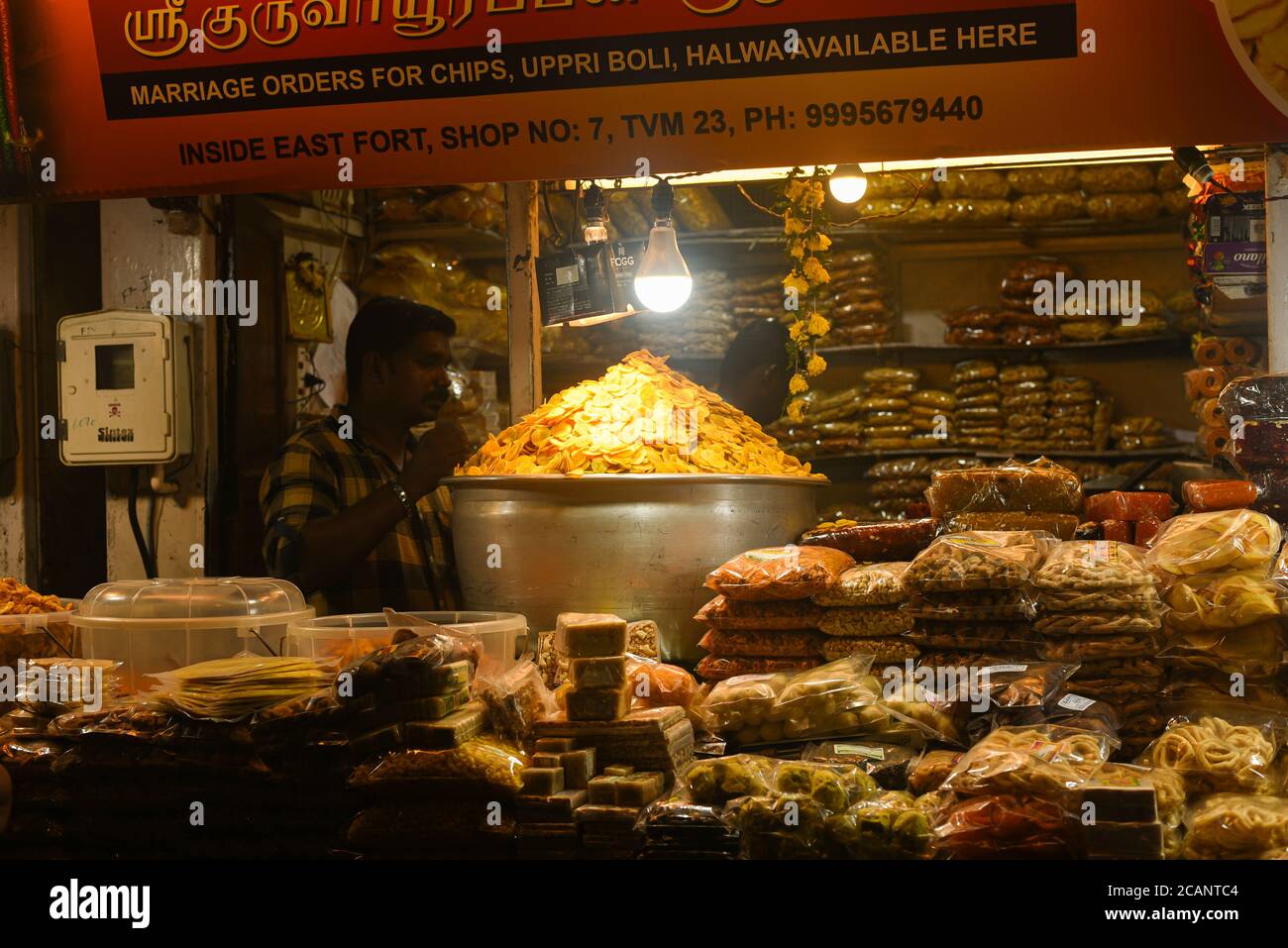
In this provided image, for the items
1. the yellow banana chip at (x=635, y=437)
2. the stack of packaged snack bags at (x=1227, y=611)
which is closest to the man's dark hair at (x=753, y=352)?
the yellow banana chip at (x=635, y=437)

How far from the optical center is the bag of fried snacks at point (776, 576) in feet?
6.95

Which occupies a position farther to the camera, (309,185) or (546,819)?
(309,185)

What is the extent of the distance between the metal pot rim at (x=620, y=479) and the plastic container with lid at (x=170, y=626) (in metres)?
0.48

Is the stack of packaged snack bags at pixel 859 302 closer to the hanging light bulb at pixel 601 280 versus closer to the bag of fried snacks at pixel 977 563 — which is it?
the hanging light bulb at pixel 601 280

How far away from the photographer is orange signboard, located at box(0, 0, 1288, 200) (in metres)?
2.02

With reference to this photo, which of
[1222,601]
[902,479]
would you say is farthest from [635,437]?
[902,479]

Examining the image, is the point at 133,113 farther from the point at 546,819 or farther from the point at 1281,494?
the point at 1281,494

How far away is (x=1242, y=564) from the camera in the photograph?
1930mm

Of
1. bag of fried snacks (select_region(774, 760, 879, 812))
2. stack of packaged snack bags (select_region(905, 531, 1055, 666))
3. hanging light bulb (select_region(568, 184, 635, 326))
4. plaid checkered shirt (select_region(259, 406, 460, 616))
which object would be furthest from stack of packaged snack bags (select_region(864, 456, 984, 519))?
bag of fried snacks (select_region(774, 760, 879, 812))

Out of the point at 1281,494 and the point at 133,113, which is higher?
the point at 133,113

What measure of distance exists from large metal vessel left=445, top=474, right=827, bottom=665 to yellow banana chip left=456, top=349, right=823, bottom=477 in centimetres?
10

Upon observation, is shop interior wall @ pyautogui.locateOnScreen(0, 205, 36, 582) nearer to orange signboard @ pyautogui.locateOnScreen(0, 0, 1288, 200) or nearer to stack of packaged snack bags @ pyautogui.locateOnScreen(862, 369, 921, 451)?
orange signboard @ pyautogui.locateOnScreen(0, 0, 1288, 200)
